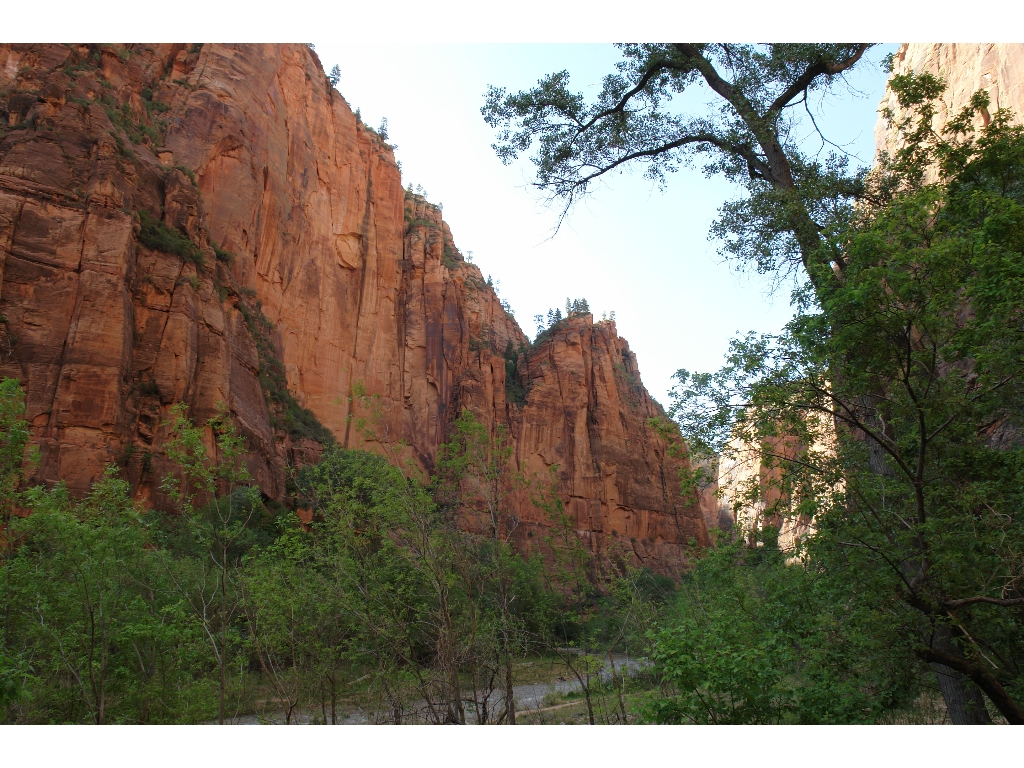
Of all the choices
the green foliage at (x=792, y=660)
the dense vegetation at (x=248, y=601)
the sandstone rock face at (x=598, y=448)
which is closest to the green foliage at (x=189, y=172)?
the dense vegetation at (x=248, y=601)

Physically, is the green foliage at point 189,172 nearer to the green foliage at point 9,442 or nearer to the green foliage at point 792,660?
the green foliage at point 9,442

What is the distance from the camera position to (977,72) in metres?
22.9

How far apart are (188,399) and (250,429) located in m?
3.96

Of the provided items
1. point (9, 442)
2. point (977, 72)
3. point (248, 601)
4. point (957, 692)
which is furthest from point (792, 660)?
point (977, 72)

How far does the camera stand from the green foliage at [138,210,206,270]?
1110 inches

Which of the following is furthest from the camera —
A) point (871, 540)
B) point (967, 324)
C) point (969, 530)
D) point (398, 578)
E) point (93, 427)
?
point (93, 427)

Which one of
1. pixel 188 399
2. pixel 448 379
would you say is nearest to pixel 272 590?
pixel 188 399

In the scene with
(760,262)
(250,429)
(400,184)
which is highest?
(400,184)

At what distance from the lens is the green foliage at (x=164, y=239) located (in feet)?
92.5

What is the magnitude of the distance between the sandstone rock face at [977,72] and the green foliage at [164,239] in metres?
27.4

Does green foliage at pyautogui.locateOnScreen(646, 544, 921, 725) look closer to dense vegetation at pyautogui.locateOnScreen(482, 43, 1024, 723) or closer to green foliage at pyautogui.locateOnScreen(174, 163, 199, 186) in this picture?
dense vegetation at pyautogui.locateOnScreen(482, 43, 1024, 723)

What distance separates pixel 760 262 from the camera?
10297mm

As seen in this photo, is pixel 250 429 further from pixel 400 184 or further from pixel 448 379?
pixel 400 184

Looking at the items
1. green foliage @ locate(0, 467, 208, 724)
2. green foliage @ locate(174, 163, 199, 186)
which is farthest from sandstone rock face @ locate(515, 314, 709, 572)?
green foliage @ locate(0, 467, 208, 724)
